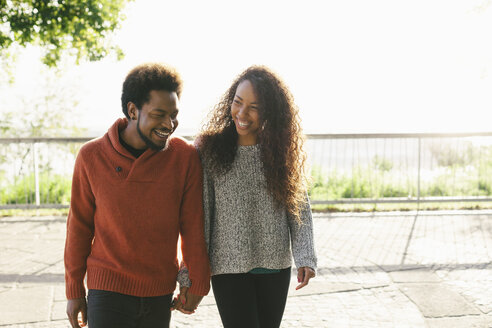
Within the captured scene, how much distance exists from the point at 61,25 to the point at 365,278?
9625 millimetres

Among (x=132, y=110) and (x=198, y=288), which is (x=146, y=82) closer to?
(x=132, y=110)

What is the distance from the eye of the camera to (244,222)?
254 centimetres

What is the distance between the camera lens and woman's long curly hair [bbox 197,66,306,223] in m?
2.57

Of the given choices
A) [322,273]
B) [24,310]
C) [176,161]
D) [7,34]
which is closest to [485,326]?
[322,273]

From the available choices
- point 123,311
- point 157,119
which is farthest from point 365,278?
point 157,119

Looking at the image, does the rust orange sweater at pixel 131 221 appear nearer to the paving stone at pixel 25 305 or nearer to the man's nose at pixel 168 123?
the man's nose at pixel 168 123

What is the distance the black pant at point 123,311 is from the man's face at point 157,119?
2.26 ft

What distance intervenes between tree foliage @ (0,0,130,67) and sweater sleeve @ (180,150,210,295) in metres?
10.5

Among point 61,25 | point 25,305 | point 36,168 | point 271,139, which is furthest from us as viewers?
point 61,25

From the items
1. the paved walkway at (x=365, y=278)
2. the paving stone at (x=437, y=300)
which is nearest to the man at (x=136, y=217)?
the paved walkway at (x=365, y=278)

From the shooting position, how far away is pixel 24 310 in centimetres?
430

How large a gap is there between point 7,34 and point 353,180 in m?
8.64

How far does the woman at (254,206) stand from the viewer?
252cm

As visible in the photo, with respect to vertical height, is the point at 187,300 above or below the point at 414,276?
above
